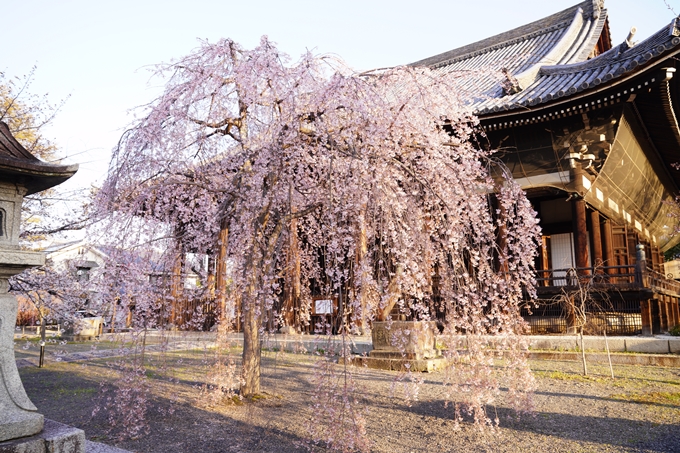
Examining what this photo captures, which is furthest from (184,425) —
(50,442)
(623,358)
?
(623,358)

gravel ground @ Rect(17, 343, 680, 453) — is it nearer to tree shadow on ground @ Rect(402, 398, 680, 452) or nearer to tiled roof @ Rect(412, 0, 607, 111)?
tree shadow on ground @ Rect(402, 398, 680, 452)

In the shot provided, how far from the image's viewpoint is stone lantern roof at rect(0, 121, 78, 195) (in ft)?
12.8

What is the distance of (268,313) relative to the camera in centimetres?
620

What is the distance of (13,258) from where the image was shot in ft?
12.4

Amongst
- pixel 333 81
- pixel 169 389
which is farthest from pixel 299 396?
pixel 333 81

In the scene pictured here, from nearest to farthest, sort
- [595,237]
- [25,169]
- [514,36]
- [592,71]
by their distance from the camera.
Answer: [25,169]
[592,71]
[595,237]
[514,36]

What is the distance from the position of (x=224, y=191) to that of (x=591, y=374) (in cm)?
718

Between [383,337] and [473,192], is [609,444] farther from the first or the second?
[383,337]

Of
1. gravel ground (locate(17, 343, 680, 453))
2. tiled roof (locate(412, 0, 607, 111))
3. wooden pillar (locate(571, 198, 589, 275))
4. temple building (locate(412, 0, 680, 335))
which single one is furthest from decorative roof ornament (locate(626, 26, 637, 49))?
gravel ground (locate(17, 343, 680, 453))

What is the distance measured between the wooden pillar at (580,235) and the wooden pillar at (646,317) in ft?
4.47

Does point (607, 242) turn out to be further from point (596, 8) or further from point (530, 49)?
point (596, 8)

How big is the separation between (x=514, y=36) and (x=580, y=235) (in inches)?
487

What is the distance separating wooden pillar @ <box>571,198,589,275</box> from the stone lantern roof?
36.3 feet

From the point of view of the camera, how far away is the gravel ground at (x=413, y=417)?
192 inches
